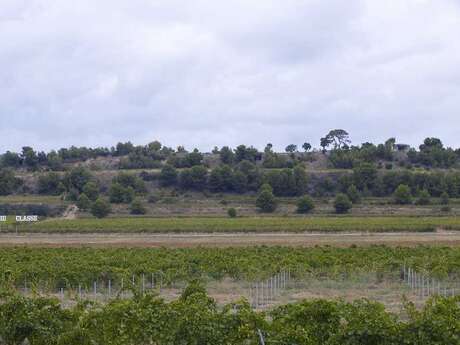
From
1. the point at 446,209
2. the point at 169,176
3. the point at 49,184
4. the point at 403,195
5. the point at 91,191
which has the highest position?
the point at 169,176

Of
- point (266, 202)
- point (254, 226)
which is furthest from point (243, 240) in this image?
point (266, 202)

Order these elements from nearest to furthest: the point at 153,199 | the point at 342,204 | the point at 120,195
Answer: the point at 342,204 < the point at 120,195 < the point at 153,199

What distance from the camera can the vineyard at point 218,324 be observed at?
A: 14977mm

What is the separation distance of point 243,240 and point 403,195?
158 feet

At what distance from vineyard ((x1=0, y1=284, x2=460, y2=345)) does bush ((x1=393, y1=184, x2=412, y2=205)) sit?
94.1 meters

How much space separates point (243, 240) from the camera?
66.1 meters

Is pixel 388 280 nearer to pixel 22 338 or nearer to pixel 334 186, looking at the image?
pixel 22 338

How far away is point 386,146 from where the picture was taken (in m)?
155

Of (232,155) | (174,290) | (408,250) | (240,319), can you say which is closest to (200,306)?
(240,319)

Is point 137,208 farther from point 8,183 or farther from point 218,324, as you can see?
point 218,324

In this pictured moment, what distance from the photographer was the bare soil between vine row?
198 feet

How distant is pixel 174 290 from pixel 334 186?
93.2 metres

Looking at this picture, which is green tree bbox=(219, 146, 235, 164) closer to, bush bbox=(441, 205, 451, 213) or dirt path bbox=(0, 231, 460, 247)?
bush bbox=(441, 205, 451, 213)

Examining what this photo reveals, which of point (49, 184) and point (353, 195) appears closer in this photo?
point (353, 195)
